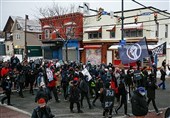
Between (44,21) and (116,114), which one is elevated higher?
(44,21)

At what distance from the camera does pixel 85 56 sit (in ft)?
127

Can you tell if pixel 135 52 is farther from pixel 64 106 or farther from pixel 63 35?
pixel 63 35

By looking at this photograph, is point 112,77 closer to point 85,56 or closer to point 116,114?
point 116,114

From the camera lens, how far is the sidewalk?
36.6 ft

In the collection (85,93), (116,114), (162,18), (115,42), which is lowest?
(116,114)

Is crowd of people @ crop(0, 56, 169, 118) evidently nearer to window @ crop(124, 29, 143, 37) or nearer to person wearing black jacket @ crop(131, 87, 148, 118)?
person wearing black jacket @ crop(131, 87, 148, 118)

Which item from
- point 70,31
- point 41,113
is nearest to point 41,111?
point 41,113

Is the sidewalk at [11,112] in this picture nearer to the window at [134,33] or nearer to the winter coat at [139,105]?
the winter coat at [139,105]

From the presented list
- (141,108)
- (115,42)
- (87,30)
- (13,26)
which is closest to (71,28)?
(87,30)

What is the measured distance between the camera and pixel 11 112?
11.8 m

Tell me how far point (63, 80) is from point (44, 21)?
30.9 m

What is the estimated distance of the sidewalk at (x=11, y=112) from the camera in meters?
11.1

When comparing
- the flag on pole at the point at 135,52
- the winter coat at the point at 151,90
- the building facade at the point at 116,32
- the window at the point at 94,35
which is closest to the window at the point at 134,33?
the building facade at the point at 116,32

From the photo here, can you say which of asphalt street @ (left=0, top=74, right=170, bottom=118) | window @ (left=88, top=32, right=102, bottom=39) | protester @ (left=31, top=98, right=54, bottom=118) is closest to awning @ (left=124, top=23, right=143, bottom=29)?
window @ (left=88, top=32, right=102, bottom=39)
